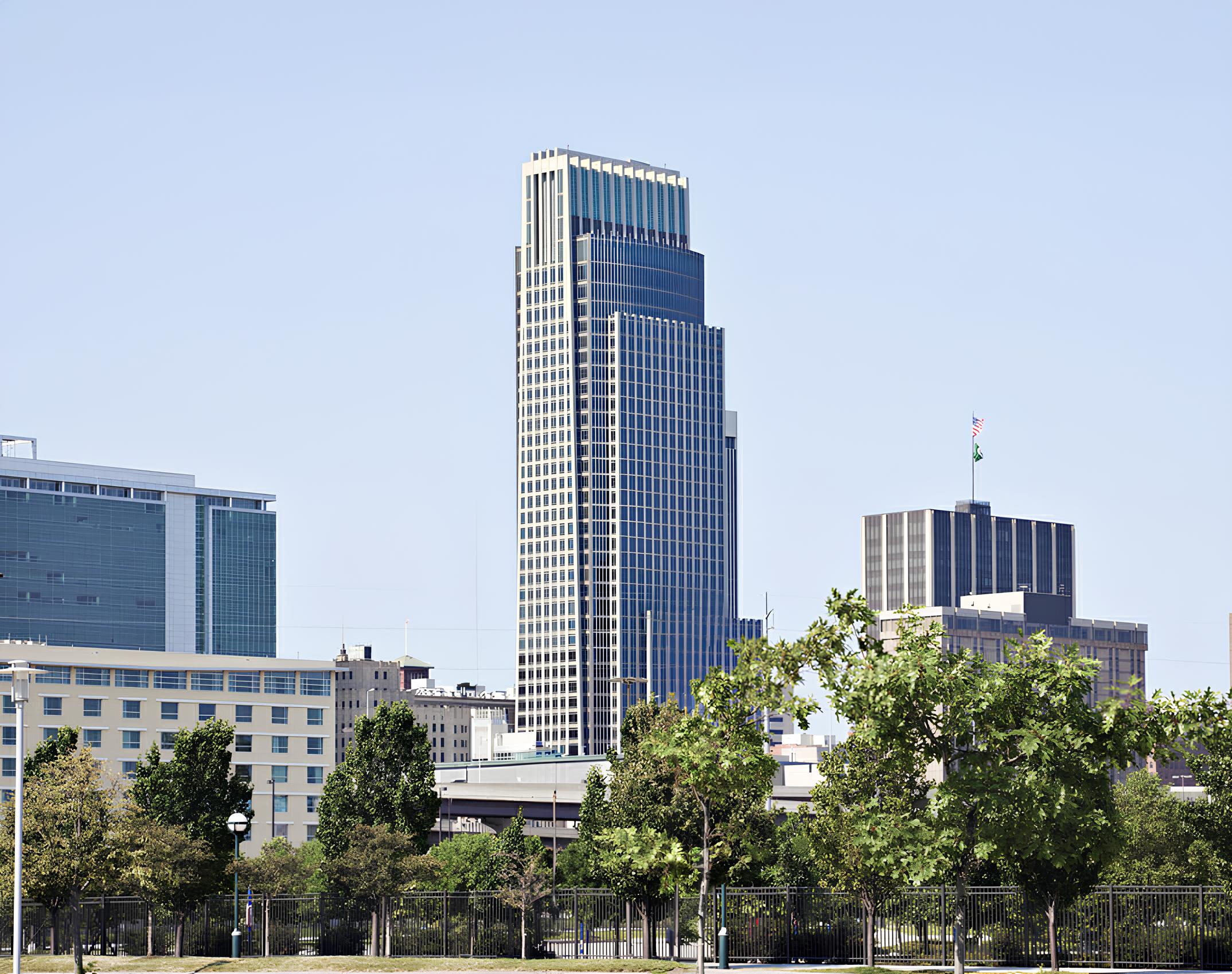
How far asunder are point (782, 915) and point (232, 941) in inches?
861

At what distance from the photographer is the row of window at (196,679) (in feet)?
549

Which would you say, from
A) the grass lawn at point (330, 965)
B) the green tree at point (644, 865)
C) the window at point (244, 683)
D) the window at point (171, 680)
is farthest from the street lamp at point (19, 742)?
the window at point (244, 683)

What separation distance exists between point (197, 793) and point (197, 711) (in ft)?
329

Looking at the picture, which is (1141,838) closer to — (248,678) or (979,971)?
(979,971)

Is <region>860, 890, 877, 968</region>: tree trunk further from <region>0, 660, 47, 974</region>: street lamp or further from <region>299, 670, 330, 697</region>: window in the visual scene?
<region>299, 670, 330, 697</region>: window

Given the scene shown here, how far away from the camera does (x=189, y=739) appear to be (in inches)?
3022

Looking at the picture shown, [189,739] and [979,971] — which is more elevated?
[189,739]

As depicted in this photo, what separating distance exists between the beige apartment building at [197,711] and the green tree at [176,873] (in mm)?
89320

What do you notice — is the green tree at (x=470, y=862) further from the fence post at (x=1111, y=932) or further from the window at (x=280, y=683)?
the fence post at (x=1111, y=932)

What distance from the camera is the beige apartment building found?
165000 millimetres

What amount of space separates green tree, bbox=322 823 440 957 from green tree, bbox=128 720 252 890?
19.7ft

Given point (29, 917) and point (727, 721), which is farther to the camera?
point (29, 917)

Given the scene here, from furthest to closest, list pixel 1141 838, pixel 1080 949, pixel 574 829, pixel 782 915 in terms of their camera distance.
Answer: pixel 574 829
pixel 1141 838
pixel 782 915
pixel 1080 949

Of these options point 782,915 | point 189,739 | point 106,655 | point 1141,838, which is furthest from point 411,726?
point 106,655
